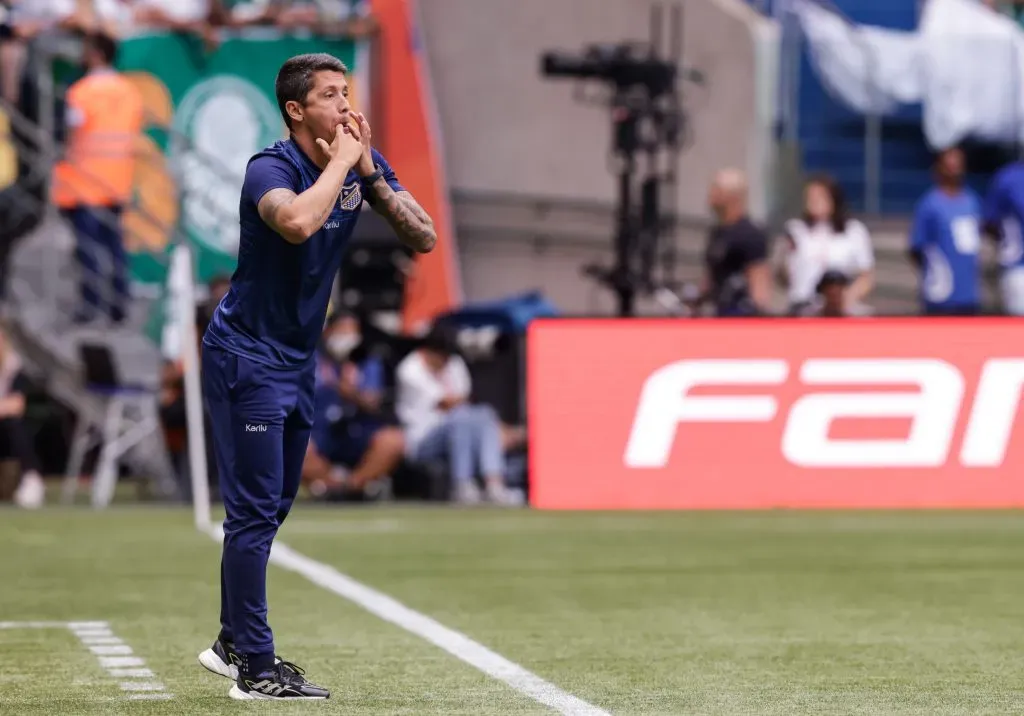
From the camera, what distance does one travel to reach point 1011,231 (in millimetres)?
16969

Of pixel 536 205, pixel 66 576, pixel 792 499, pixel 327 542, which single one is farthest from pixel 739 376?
pixel 536 205

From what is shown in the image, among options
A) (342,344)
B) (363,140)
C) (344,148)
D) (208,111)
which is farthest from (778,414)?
(344,148)

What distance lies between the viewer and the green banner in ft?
64.0

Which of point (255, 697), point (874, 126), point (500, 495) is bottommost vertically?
point (500, 495)

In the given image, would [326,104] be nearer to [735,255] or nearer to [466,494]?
[735,255]

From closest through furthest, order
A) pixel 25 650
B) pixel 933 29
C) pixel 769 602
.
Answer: pixel 25 650
pixel 769 602
pixel 933 29

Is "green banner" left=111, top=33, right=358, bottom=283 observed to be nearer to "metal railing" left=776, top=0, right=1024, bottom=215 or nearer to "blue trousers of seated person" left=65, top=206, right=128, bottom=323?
"blue trousers of seated person" left=65, top=206, right=128, bottom=323

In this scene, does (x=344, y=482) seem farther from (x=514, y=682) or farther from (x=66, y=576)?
(x=514, y=682)

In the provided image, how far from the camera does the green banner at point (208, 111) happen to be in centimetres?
1952

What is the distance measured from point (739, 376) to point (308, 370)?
8693mm

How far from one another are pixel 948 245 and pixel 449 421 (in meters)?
3.97

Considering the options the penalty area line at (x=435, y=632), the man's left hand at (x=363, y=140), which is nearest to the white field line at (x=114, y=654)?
the penalty area line at (x=435, y=632)

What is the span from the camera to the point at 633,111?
731 inches

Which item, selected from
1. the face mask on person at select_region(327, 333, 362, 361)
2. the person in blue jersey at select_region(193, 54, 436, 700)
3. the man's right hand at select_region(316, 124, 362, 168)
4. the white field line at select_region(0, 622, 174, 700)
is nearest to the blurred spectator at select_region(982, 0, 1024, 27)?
the face mask on person at select_region(327, 333, 362, 361)
